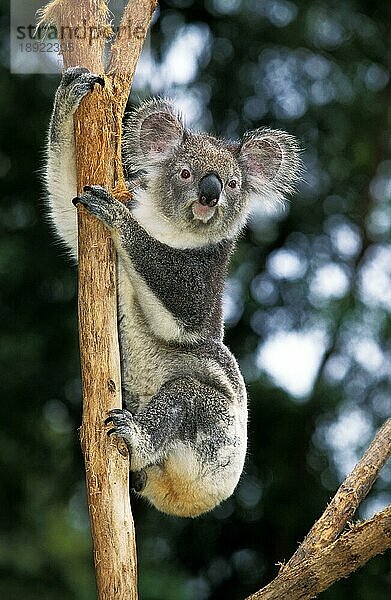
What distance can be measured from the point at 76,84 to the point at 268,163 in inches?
57.4

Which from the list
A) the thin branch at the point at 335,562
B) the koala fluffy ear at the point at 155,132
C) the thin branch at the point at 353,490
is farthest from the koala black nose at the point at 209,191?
the thin branch at the point at 335,562

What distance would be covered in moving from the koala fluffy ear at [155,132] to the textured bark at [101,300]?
2.67 feet

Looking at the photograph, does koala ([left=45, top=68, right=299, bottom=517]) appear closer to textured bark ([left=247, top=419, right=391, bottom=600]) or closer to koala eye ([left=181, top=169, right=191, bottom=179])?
koala eye ([left=181, top=169, right=191, bottom=179])

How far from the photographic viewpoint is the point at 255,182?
4.57 metres

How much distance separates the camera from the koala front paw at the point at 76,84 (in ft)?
11.0

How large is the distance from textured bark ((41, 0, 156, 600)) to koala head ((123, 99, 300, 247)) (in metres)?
0.64

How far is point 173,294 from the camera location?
3.84m

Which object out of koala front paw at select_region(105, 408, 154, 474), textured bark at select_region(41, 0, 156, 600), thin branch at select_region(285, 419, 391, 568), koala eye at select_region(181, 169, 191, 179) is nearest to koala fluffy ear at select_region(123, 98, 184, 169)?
koala eye at select_region(181, 169, 191, 179)

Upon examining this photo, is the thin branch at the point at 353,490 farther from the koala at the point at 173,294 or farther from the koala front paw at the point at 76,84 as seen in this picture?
the koala front paw at the point at 76,84

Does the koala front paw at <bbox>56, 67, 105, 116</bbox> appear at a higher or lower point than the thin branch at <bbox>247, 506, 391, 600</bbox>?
higher

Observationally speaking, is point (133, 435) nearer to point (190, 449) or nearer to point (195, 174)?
point (190, 449)

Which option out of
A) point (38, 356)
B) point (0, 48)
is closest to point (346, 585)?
point (38, 356)

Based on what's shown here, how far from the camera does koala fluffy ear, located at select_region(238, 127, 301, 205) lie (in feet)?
14.9

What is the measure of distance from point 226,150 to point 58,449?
319cm
